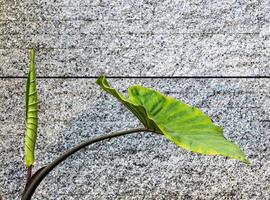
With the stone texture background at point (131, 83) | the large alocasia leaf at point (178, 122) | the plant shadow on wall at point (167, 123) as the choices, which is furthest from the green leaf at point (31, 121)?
the stone texture background at point (131, 83)

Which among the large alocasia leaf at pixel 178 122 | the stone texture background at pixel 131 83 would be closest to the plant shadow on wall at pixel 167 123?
the large alocasia leaf at pixel 178 122

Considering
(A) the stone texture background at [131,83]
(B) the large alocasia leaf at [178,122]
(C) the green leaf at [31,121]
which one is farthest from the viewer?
(A) the stone texture background at [131,83]

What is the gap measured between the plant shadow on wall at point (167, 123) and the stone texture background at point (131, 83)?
41 cm

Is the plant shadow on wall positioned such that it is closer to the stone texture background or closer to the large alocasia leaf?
the large alocasia leaf

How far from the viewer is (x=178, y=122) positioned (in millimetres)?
780

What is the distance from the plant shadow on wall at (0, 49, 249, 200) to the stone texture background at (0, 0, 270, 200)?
0.41 metres

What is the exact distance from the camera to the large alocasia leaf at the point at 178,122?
2.29 ft

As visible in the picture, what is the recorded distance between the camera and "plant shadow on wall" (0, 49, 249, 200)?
0.70 m

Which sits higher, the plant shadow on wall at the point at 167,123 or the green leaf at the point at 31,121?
the green leaf at the point at 31,121

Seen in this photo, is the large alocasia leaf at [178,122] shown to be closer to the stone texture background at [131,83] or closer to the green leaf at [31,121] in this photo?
the green leaf at [31,121]

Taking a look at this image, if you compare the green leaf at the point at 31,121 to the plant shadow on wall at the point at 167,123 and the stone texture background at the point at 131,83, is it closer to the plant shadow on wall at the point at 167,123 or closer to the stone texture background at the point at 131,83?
the plant shadow on wall at the point at 167,123

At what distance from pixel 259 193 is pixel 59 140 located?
19.3 inches

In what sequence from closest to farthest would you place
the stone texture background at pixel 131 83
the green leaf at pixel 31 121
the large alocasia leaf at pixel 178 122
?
the large alocasia leaf at pixel 178 122, the green leaf at pixel 31 121, the stone texture background at pixel 131 83

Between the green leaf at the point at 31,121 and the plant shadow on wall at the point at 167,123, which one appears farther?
the green leaf at the point at 31,121
